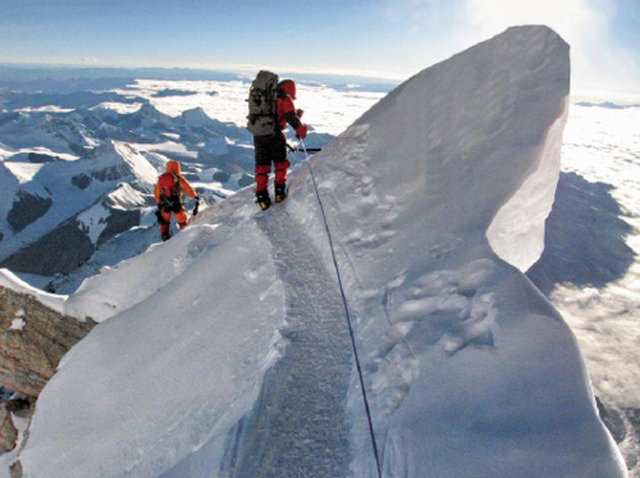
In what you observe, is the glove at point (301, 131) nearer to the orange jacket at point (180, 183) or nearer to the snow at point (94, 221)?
the orange jacket at point (180, 183)

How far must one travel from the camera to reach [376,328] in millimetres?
4414

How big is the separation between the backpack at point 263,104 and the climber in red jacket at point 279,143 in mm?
143

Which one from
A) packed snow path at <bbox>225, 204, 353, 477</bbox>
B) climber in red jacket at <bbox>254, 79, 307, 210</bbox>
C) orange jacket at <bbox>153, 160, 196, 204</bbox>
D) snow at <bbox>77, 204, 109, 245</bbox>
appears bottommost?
snow at <bbox>77, 204, 109, 245</bbox>

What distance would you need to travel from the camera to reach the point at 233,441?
11.8ft

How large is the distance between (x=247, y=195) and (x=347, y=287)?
6.51 metres

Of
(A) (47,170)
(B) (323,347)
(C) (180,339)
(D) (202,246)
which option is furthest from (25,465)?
(A) (47,170)

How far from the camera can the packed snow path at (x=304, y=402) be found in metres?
3.38

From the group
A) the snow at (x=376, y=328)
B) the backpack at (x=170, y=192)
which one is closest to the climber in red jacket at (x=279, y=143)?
the snow at (x=376, y=328)

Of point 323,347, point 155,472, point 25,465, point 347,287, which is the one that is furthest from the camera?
point 25,465

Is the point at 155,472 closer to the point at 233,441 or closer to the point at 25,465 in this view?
the point at 233,441

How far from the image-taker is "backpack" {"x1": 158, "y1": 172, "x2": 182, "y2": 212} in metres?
11.8

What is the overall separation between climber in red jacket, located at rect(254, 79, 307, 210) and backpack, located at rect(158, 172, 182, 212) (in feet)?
15.0

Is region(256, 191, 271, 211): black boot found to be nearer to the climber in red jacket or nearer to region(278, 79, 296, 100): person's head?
the climber in red jacket

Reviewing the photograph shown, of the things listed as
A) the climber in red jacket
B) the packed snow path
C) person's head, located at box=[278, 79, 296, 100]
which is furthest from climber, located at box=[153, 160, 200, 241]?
the packed snow path
